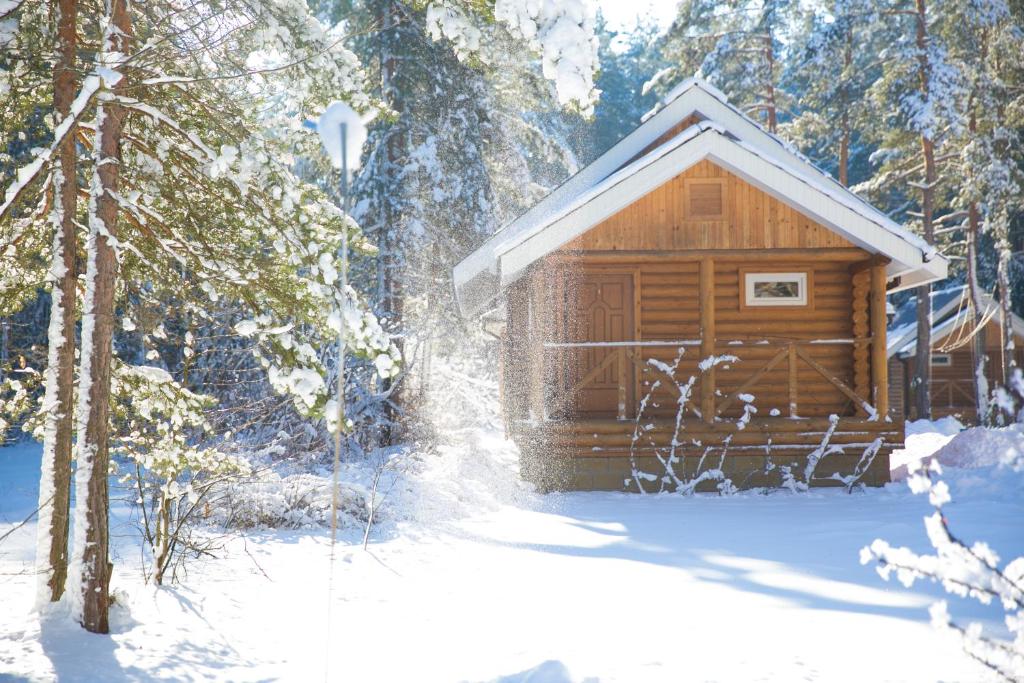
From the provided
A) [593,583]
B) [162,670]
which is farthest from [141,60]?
[593,583]

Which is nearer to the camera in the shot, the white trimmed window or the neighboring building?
the white trimmed window

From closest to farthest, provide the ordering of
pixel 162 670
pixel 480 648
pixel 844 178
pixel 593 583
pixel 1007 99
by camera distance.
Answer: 1. pixel 162 670
2. pixel 480 648
3. pixel 593 583
4. pixel 1007 99
5. pixel 844 178

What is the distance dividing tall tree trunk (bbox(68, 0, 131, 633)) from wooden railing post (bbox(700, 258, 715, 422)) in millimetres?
8038

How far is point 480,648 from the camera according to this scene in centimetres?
482

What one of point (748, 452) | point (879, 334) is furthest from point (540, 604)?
point (879, 334)

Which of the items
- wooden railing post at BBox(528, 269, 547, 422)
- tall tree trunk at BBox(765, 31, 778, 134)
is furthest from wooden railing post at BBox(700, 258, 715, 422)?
tall tree trunk at BBox(765, 31, 778, 134)

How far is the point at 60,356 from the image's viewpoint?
5273 mm

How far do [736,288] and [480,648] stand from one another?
8793 millimetres

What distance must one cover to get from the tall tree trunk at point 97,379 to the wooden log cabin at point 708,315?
19.6 ft

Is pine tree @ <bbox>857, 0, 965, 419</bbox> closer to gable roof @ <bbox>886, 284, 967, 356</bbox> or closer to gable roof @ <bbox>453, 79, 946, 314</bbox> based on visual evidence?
gable roof @ <bbox>886, 284, 967, 356</bbox>

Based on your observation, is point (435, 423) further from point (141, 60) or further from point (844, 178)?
point (844, 178)

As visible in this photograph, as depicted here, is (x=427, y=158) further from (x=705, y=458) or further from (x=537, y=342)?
(x=705, y=458)

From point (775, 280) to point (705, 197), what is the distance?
6.24 ft

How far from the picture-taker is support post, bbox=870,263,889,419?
11414 millimetres
